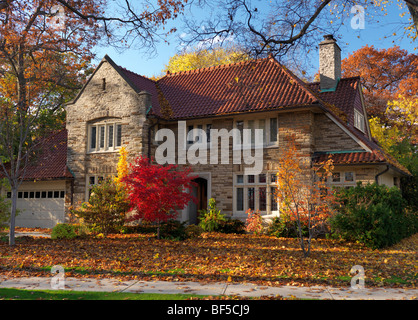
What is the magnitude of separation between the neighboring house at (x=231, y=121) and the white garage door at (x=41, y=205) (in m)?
1.06

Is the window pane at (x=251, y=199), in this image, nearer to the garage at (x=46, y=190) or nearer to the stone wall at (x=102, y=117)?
the stone wall at (x=102, y=117)

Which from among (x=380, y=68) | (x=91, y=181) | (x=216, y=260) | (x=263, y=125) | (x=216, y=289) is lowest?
(x=216, y=260)

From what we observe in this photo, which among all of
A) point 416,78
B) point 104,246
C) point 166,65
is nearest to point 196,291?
point 104,246

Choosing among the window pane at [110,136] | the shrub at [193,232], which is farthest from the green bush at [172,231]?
the window pane at [110,136]

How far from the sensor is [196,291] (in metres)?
6.84

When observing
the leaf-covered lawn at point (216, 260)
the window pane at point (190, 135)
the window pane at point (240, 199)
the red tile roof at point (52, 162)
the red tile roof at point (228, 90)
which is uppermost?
the red tile roof at point (228, 90)

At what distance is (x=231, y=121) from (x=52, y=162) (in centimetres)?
1105

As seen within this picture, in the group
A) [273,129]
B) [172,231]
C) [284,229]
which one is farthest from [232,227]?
[273,129]

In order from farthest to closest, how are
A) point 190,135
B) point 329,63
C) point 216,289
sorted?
point 329,63 → point 190,135 → point 216,289

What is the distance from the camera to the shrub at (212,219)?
56.8ft

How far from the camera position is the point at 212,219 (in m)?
17.4

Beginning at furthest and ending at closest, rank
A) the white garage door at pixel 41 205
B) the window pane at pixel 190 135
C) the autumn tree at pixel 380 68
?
1. the autumn tree at pixel 380 68
2. the white garage door at pixel 41 205
3. the window pane at pixel 190 135

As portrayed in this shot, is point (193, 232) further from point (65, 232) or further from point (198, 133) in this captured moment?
point (198, 133)
